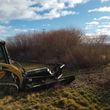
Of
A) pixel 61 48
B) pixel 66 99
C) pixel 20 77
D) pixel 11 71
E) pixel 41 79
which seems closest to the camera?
pixel 66 99

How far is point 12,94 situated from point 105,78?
16.3 feet

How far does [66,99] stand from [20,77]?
6.30 feet

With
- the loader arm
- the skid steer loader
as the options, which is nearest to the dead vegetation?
the skid steer loader

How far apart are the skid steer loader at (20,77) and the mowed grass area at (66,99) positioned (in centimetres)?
27

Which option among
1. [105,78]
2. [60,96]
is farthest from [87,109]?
[105,78]

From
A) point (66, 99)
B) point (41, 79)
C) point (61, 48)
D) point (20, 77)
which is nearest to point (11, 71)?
point (20, 77)

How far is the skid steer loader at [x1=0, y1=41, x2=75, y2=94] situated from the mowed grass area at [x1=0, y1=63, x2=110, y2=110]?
0.27 meters

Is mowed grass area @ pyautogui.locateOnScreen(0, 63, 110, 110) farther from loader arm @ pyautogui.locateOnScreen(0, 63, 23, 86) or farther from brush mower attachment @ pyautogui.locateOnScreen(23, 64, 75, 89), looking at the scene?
loader arm @ pyautogui.locateOnScreen(0, 63, 23, 86)

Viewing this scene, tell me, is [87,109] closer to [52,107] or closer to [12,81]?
[52,107]

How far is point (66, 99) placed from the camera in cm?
988

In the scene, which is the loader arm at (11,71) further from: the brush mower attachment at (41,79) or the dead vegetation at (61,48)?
the dead vegetation at (61,48)

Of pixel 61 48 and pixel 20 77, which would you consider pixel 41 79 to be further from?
pixel 61 48

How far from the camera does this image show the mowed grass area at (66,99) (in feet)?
29.8

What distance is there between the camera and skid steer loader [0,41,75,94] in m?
10.0
